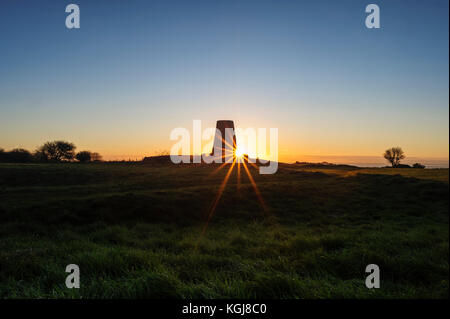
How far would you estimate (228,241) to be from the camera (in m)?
8.12

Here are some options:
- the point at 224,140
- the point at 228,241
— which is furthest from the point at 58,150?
the point at 228,241

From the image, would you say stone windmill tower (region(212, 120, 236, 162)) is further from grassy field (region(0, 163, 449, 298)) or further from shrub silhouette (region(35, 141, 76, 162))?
shrub silhouette (region(35, 141, 76, 162))

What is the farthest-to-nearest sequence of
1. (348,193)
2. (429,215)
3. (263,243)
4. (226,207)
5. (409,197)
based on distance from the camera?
1. (348,193)
2. (409,197)
3. (226,207)
4. (429,215)
5. (263,243)

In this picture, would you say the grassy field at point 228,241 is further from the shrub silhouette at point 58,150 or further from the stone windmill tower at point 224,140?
the shrub silhouette at point 58,150

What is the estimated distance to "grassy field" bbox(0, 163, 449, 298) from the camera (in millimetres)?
4105

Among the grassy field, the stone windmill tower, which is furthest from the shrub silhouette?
the grassy field

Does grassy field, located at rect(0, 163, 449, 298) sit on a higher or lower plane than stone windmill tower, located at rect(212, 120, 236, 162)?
lower

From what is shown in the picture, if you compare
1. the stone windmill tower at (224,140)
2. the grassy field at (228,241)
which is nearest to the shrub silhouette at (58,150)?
the stone windmill tower at (224,140)

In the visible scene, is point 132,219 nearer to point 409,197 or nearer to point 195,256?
point 195,256

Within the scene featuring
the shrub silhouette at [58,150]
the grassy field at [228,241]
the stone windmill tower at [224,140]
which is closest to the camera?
the grassy field at [228,241]

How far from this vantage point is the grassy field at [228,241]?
162 inches

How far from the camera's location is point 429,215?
13.3 m

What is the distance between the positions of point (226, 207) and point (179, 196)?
285cm
